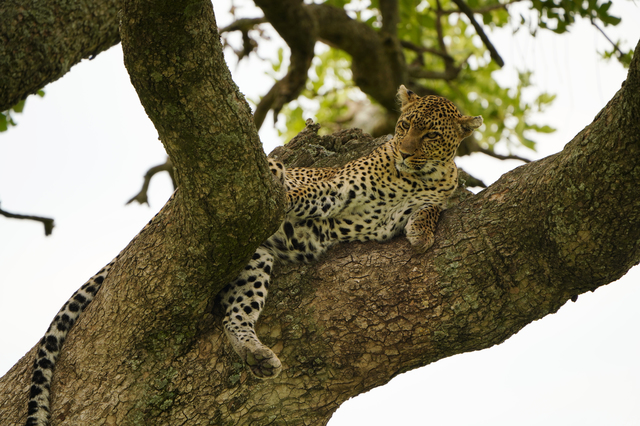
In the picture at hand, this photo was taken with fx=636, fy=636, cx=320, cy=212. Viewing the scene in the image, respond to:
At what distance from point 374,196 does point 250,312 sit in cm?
176

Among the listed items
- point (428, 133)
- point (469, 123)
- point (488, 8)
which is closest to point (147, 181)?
point (428, 133)

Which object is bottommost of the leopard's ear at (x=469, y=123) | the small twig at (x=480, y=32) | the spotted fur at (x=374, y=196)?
the spotted fur at (x=374, y=196)

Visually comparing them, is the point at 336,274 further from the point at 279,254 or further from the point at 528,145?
the point at 528,145

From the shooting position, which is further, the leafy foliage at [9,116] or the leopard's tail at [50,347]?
the leafy foliage at [9,116]

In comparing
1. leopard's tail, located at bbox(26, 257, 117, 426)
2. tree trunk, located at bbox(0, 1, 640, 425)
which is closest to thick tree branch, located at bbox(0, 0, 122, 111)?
leopard's tail, located at bbox(26, 257, 117, 426)

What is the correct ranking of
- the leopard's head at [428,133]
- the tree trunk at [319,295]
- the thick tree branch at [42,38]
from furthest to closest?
the leopard's head at [428,133]
the thick tree branch at [42,38]
the tree trunk at [319,295]

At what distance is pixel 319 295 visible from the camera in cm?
443

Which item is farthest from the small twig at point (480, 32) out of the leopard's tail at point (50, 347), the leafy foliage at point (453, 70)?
the leopard's tail at point (50, 347)

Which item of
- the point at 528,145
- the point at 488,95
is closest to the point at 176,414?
the point at 528,145

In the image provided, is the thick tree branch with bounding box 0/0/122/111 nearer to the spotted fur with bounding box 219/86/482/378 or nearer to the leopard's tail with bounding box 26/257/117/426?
the leopard's tail with bounding box 26/257/117/426

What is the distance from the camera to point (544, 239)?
3.97 m

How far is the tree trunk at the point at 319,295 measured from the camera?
370 cm

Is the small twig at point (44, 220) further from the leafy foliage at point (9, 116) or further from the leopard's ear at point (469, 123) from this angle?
the leopard's ear at point (469, 123)

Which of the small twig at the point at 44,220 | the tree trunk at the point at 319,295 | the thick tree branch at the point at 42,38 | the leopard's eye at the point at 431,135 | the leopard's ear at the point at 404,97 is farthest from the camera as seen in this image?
the small twig at the point at 44,220
